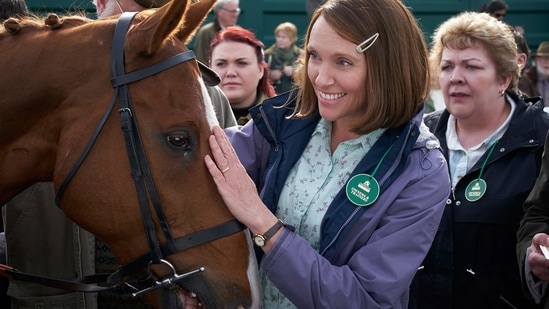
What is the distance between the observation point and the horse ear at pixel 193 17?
2.69 metres

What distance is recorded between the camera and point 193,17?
8.87 ft

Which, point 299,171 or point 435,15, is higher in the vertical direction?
point 299,171

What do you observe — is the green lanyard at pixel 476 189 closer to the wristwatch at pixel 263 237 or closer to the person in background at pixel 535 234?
the person in background at pixel 535 234

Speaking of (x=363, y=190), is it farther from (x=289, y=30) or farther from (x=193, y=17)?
(x=289, y=30)

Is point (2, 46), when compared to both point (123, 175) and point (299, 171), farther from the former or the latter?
point (299, 171)

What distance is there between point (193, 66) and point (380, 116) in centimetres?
66

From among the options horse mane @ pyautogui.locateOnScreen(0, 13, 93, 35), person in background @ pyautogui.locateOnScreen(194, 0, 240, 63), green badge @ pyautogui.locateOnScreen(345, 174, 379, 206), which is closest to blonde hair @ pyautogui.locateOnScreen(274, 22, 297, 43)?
person in background @ pyautogui.locateOnScreen(194, 0, 240, 63)

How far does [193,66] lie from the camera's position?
8.47ft

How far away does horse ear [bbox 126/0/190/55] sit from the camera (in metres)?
2.38

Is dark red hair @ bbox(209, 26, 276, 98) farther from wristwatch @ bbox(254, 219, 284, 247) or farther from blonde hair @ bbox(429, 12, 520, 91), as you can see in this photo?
wristwatch @ bbox(254, 219, 284, 247)

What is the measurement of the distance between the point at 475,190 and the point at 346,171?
3.51ft

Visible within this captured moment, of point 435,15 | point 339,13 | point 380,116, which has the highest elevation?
point 339,13

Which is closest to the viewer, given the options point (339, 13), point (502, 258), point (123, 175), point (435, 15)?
point (123, 175)

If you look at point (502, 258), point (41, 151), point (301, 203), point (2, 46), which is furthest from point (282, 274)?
point (502, 258)
